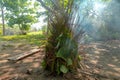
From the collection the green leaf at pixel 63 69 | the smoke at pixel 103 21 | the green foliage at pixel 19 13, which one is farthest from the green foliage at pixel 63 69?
the green foliage at pixel 19 13

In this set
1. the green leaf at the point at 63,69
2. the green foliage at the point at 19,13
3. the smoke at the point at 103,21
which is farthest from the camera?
the green foliage at the point at 19,13

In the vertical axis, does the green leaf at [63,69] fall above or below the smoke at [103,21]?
below

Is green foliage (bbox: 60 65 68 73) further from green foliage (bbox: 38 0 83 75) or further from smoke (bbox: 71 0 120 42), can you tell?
smoke (bbox: 71 0 120 42)

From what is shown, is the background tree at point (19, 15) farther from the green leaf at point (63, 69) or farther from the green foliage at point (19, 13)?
the green leaf at point (63, 69)

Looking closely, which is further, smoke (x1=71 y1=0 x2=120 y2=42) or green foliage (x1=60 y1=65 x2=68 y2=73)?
smoke (x1=71 y1=0 x2=120 y2=42)

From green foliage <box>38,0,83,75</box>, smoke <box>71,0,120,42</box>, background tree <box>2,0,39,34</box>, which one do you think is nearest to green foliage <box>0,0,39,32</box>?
background tree <box>2,0,39,34</box>

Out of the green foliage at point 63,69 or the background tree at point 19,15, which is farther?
the background tree at point 19,15

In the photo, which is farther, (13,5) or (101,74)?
(13,5)

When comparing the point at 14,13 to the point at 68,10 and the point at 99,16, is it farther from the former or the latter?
the point at 68,10

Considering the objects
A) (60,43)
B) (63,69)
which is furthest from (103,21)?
(63,69)

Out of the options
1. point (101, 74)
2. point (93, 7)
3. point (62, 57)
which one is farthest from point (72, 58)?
point (93, 7)

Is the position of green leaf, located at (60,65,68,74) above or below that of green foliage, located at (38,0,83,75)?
below

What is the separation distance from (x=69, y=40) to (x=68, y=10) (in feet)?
2.13

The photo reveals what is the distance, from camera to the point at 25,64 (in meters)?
4.98
